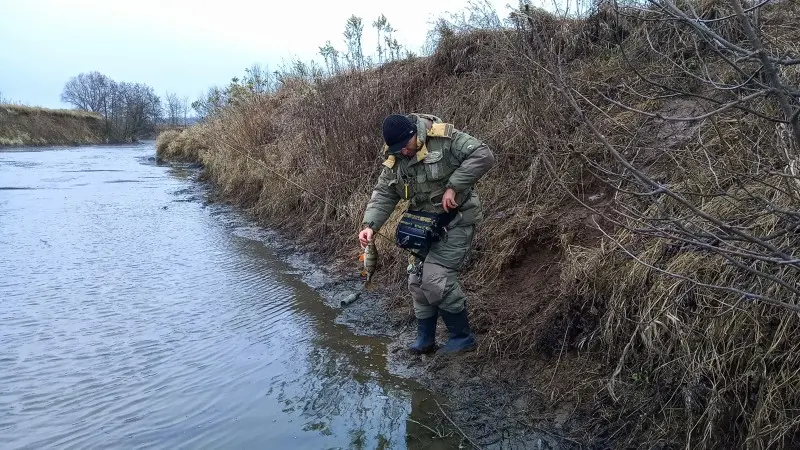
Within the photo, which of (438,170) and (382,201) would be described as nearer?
(438,170)

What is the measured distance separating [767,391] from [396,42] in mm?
8298

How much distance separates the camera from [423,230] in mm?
4434

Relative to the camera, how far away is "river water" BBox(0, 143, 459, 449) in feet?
12.6

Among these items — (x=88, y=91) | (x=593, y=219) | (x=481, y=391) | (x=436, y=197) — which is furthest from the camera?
(x=88, y=91)

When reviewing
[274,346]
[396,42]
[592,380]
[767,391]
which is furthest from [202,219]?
[767,391]

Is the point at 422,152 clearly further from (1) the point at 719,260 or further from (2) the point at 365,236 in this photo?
(1) the point at 719,260

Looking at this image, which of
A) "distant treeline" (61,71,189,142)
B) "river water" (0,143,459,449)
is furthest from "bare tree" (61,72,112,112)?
"river water" (0,143,459,449)

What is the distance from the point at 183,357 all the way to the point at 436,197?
261cm

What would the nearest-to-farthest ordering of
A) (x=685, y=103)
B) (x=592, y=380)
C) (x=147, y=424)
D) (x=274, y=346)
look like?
(x=592, y=380)
(x=147, y=424)
(x=274, y=346)
(x=685, y=103)

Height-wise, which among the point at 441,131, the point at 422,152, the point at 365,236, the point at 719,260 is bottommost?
the point at 719,260

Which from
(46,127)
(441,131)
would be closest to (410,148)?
Answer: (441,131)

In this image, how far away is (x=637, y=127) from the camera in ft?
18.0

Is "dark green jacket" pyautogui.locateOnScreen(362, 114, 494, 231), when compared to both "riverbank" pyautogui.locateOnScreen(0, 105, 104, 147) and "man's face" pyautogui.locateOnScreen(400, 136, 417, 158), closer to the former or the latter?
"man's face" pyautogui.locateOnScreen(400, 136, 417, 158)

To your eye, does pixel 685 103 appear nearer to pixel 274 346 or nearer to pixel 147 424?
pixel 274 346
